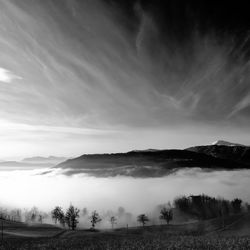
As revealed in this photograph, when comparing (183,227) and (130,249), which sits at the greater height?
(130,249)

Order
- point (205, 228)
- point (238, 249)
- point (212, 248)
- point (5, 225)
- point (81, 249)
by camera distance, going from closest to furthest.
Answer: point (238, 249) < point (212, 248) < point (81, 249) < point (205, 228) < point (5, 225)

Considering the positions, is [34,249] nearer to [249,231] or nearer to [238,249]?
[238,249]

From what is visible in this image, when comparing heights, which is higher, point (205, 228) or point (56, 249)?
point (56, 249)

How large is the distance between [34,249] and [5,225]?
122 metres

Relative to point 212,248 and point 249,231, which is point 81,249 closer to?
point 212,248

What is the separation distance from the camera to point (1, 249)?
2648 inches

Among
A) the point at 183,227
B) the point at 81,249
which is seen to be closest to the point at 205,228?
the point at 183,227

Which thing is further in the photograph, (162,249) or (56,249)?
(56,249)

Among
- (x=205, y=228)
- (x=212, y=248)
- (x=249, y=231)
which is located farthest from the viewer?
(x=205, y=228)

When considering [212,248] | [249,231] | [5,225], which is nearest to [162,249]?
[212,248]

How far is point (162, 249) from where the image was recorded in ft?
191

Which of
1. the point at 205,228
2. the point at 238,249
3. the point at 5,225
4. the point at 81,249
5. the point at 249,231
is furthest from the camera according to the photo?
the point at 5,225

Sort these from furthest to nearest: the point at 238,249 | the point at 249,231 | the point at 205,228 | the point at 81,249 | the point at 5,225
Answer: the point at 5,225, the point at 205,228, the point at 249,231, the point at 81,249, the point at 238,249

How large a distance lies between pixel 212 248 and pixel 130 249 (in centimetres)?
1403
